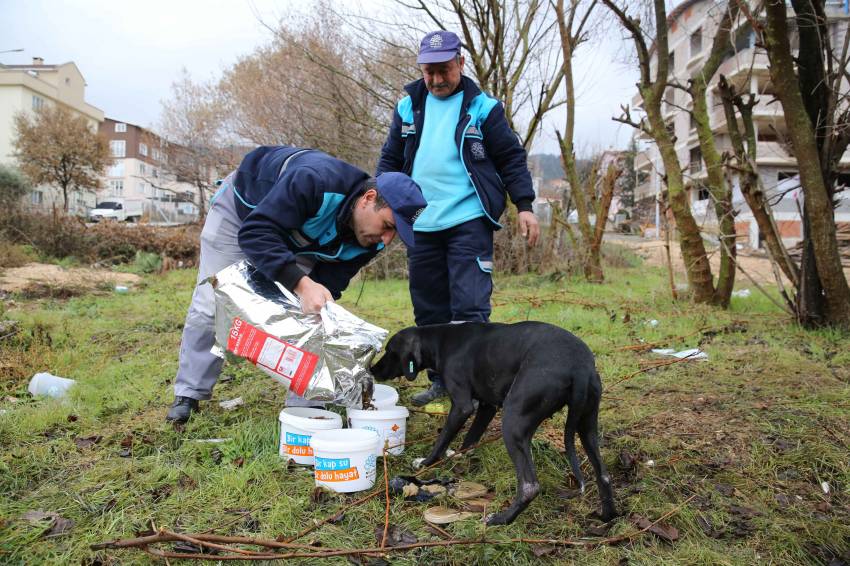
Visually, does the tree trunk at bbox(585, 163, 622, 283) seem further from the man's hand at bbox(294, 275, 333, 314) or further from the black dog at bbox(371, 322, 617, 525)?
the man's hand at bbox(294, 275, 333, 314)

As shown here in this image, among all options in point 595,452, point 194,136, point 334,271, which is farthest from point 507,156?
point 194,136

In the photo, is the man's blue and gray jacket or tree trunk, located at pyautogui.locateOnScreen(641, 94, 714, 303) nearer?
the man's blue and gray jacket

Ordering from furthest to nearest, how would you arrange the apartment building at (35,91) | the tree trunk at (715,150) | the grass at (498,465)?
the apartment building at (35,91) < the tree trunk at (715,150) < the grass at (498,465)

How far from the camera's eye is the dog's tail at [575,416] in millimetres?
2580

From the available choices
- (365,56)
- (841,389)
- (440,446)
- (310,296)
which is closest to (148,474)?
(310,296)

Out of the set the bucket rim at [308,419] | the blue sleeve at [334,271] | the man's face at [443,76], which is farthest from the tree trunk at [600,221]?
the bucket rim at [308,419]

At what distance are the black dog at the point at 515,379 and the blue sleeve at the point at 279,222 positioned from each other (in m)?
0.81

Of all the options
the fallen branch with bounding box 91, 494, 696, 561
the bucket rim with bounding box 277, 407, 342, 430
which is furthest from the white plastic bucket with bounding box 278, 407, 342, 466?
the fallen branch with bounding box 91, 494, 696, 561

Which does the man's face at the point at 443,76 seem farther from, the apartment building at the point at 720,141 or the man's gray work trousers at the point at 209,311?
the apartment building at the point at 720,141

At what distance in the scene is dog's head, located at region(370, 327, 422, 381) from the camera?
3.32 meters

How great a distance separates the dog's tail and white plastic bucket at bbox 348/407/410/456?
871 mm

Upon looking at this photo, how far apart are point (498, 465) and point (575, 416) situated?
1.92 feet

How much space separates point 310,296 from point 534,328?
3.48 feet

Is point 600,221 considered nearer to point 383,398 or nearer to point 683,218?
point 683,218
